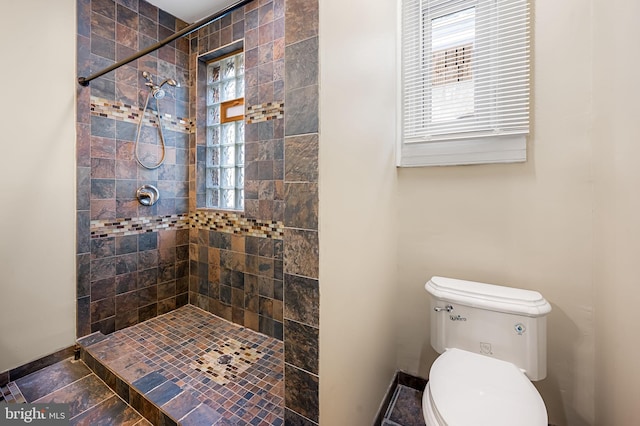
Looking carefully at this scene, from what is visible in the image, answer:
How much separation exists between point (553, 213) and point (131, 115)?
115 inches

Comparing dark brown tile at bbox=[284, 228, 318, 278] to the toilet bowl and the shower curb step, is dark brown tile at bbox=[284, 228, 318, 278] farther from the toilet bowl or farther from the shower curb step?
the shower curb step

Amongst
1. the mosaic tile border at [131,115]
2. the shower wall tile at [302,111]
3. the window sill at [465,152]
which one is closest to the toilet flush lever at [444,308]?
the window sill at [465,152]

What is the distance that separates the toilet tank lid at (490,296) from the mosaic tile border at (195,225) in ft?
3.86

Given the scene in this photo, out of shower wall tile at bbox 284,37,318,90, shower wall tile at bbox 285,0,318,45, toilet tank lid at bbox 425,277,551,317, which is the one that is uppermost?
shower wall tile at bbox 285,0,318,45

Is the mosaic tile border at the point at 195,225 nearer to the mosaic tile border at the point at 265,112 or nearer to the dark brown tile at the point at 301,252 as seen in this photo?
the mosaic tile border at the point at 265,112

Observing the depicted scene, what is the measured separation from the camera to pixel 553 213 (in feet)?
4.43

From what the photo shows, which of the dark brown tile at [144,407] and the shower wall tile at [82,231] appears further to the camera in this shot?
the shower wall tile at [82,231]

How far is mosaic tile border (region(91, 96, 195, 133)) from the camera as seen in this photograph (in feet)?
6.58

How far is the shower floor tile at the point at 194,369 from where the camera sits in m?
1.33

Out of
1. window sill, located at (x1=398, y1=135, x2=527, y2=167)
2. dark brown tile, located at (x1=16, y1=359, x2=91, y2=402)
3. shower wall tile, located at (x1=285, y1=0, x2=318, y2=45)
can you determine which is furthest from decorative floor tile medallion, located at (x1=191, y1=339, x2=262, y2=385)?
shower wall tile, located at (x1=285, y1=0, x2=318, y2=45)

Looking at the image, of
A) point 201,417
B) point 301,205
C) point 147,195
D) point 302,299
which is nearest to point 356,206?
point 301,205

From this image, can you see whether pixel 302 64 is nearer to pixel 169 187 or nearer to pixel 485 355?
pixel 485 355

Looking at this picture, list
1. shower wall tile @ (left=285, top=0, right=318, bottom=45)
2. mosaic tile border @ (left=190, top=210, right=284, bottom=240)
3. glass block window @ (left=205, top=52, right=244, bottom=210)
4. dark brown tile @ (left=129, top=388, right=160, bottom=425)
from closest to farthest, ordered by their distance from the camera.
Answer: shower wall tile @ (left=285, top=0, right=318, bottom=45)
dark brown tile @ (left=129, top=388, right=160, bottom=425)
mosaic tile border @ (left=190, top=210, right=284, bottom=240)
glass block window @ (left=205, top=52, right=244, bottom=210)

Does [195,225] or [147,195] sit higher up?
[147,195]
